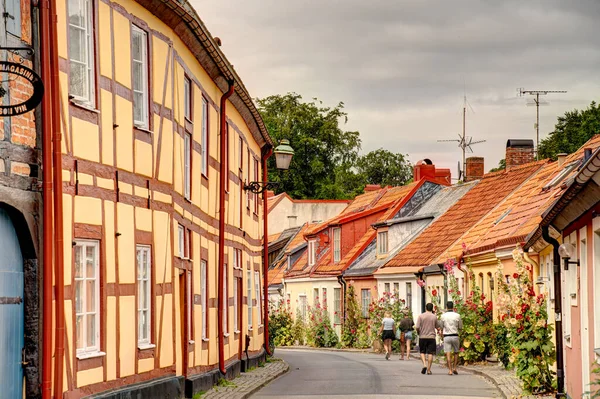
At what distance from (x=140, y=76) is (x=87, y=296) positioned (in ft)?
12.4

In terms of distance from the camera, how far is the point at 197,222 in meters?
20.0

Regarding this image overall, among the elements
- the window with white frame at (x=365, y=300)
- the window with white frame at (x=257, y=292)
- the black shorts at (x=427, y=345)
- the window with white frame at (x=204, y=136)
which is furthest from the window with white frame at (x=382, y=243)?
the window with white frame at (x=204, y=136)

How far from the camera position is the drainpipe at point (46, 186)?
1191 centimetres

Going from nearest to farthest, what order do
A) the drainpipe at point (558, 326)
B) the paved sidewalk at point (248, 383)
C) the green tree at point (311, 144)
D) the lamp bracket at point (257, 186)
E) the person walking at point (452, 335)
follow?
the drainpipe at point (558, 326) → the paved sidewalk at point (248, 383) → the person walking at point (452, 335) → the lamp bracket at point (257, 186) → the green tree at point (311, 144)

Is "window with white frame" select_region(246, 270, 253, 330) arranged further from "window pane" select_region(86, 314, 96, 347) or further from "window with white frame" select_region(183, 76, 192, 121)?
"window pane" select_region(86, 314, 96, 347)

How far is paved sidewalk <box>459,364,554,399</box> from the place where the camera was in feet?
59.8

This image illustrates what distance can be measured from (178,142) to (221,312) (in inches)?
217

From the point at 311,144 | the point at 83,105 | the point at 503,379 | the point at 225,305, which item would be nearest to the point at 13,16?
the point at 83,105

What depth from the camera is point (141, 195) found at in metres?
15.6

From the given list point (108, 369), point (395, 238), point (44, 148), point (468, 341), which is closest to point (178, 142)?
point (108, 369)

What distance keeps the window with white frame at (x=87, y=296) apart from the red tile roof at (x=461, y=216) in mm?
24730

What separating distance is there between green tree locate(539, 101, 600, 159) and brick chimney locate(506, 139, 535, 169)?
47.1ft

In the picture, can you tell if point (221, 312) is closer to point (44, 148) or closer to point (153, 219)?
point (153, 219)

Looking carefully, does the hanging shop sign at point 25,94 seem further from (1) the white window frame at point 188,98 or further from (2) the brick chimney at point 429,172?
(2) the brick chimney at point 429,172
